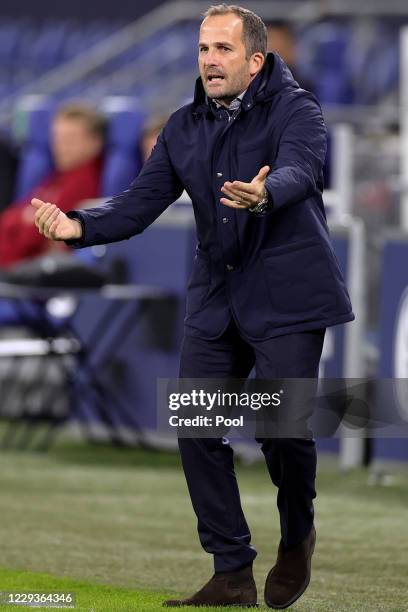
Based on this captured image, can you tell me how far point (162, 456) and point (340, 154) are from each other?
2123 millimetres

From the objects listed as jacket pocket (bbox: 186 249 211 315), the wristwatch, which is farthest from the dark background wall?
the wristwatch

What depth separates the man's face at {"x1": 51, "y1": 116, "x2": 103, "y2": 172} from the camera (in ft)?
35.6

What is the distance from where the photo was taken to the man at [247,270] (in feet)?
14.3

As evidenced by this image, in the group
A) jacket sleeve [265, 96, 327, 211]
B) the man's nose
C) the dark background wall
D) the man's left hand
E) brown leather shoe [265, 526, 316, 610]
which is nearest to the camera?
the man's left hand

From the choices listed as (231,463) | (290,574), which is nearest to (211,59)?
(231,463)

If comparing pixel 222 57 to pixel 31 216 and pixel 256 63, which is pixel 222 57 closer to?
pixel 256 63

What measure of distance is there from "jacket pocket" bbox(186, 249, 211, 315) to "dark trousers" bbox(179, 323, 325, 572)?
0.38 feet

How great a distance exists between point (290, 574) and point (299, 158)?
3.96 ft

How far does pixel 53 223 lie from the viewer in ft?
14.3

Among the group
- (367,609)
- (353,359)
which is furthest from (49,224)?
(353,359)

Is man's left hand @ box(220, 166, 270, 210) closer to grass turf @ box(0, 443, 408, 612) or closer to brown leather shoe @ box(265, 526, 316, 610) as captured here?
brown leather shoe @ box(265, 526, 316, 610)

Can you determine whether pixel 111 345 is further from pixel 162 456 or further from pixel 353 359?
pixel 353 359

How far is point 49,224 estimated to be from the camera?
4367 millimetres

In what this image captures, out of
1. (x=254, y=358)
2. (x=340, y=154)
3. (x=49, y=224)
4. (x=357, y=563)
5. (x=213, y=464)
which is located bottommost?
(x=357, y=563)
